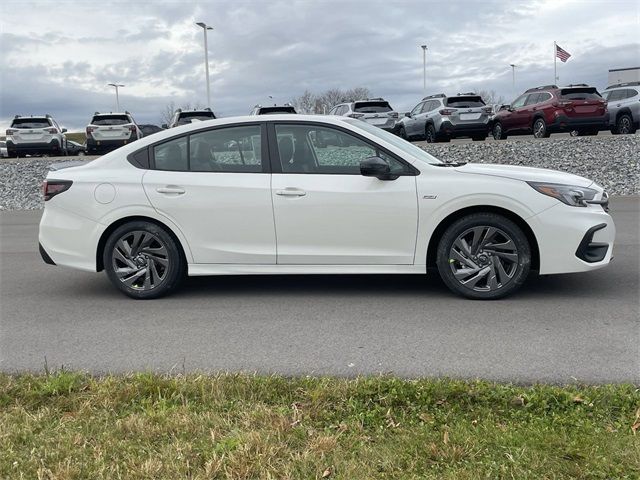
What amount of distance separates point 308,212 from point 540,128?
1612 cm

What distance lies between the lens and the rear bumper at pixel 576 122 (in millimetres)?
→ 19078

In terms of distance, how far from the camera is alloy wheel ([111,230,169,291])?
5.99m

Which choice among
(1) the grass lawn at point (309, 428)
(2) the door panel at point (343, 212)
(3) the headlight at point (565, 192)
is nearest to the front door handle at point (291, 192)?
(2) the door panel at point (343, 212)

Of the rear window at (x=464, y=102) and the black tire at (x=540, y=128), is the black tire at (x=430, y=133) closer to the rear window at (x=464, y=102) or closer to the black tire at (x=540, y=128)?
the rear window at (x=464, y=102)

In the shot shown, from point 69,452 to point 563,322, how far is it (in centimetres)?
372

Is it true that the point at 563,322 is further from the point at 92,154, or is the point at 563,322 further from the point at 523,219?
the point at 92,154

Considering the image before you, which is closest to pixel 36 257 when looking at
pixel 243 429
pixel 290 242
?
pixel 290 242

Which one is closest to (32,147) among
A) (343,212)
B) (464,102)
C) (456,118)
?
(456,118)

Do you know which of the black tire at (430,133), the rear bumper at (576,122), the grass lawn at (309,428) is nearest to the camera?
the grass lawn at (309,428)

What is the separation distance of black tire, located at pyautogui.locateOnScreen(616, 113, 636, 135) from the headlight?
17.1 meters

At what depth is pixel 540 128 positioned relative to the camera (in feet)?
65.4

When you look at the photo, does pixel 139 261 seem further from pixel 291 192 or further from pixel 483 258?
pixel 483 258

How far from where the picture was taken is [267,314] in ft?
18.1

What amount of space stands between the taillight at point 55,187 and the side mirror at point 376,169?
2766 millimetres
